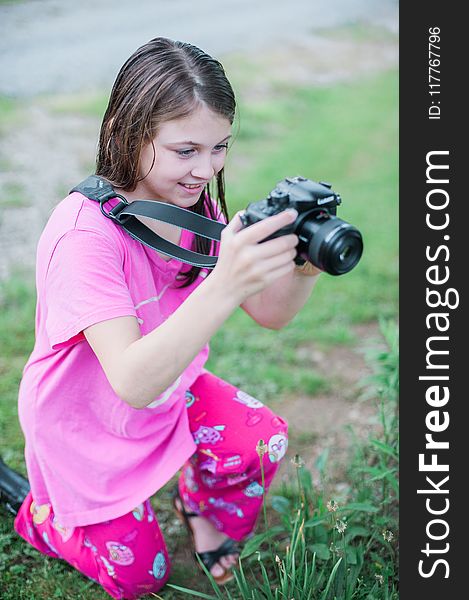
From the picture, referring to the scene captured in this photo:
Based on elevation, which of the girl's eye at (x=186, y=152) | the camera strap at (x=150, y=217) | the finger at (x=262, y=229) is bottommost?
the finger at (x=262, y=229)

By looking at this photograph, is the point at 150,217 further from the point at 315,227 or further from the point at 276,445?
the point at 276,445

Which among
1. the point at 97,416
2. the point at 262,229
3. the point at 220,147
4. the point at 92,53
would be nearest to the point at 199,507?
the point at 97,416

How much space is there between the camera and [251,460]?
7.00ft

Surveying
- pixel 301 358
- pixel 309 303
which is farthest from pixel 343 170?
pixel 301 358

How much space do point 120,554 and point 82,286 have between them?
81 centimetres

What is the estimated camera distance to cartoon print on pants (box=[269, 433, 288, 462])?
214 centimetres

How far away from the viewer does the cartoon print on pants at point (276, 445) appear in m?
2.14

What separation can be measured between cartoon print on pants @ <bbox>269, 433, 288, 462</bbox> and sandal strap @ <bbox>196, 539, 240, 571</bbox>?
1.17 feet

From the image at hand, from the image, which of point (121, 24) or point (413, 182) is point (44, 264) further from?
point (121, 24)

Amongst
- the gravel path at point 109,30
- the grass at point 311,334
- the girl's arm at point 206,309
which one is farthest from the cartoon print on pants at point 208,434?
the gravel path at point 109,30

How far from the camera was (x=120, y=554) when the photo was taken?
210 cm

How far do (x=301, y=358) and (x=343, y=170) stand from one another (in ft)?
7.92

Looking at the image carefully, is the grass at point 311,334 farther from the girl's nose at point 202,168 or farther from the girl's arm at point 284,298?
the girl's nose at point 202,168

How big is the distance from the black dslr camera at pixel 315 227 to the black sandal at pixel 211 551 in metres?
1.06
